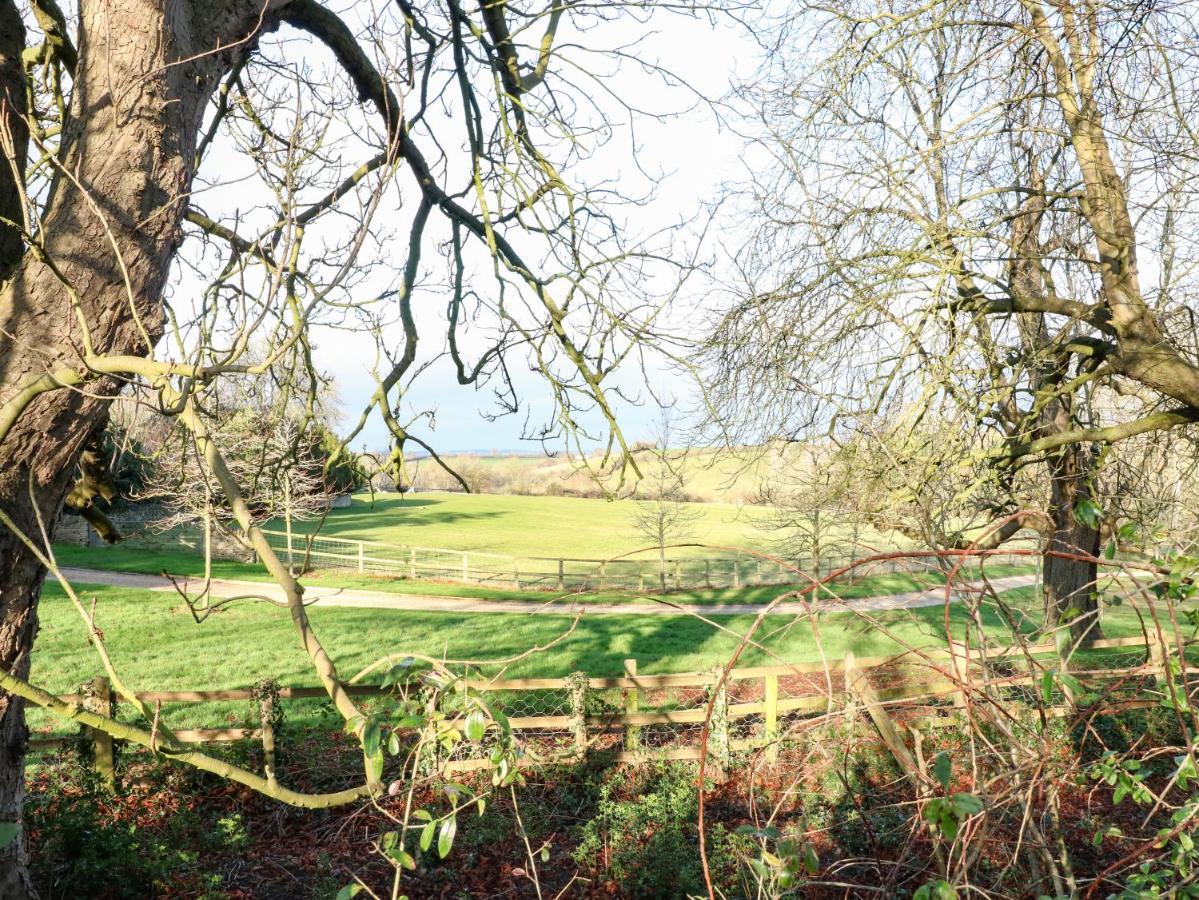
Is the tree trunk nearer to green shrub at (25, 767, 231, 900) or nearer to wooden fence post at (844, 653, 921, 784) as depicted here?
wooden fence post at (844, 653, 921, 784)

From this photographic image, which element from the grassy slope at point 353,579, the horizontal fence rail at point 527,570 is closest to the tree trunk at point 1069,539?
the grassy slope at point 353,579

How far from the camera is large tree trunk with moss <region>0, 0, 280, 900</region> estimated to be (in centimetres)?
278

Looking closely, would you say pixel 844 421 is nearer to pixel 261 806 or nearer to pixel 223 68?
pixel 223 68

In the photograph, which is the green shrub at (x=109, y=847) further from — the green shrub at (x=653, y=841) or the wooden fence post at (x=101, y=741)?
the green shrub at (x=653, y=841)

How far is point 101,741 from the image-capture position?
633 centimetres

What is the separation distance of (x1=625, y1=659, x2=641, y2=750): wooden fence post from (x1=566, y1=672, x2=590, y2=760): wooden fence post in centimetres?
41

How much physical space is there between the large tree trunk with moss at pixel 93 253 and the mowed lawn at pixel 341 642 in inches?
269

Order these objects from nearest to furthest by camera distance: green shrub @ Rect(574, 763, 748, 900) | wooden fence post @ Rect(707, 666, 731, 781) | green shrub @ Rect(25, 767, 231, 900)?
green shrub @ Rect(25, 767, 231, 900), green shrub @ Rect(574, 763, 748, 900), wooden fence post @ Rect(707, 666, 731, 781)

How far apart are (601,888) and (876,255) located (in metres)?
4.92

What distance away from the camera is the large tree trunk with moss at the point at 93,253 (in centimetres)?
278

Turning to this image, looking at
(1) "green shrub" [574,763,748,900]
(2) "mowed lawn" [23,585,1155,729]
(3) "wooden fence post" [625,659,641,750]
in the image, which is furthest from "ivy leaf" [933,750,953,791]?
(2) "mowed lawn" [23,585,1155,729]

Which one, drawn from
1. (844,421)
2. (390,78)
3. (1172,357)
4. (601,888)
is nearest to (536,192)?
(390,78)

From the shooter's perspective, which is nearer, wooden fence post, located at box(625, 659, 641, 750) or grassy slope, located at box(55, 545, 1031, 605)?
wooden fence post, located at box(625, 659, 641, 750)

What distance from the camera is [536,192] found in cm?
426
